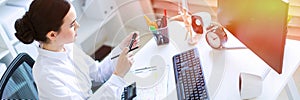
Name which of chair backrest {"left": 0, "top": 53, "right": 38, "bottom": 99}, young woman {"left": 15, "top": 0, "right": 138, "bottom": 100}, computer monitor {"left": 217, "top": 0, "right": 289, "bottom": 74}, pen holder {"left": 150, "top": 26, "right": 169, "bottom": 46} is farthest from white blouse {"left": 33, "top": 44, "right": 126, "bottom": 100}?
computer monitor {"left": 217, "top": 0, "right": 289, "bottom": 74}

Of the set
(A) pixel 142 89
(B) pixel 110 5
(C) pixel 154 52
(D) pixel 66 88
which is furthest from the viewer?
(B) pixel 110 5

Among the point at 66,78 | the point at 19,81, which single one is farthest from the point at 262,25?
the point at 19,81

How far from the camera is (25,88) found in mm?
1478

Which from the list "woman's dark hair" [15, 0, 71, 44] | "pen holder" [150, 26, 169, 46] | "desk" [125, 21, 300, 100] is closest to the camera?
"woman's dark hair" [15, 0, 71, 44]

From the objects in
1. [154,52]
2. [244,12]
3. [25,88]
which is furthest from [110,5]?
[244,12]

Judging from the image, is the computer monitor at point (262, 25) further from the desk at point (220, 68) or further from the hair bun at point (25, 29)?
the hair bun at point (25, 29)

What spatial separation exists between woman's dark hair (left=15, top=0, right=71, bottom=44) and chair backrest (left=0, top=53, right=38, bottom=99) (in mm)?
174

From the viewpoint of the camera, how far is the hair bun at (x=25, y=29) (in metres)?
1.26

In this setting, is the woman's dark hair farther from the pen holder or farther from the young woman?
the pen holder

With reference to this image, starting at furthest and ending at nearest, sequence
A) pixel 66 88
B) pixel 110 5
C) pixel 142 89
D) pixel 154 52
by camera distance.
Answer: pixel 110 5, pixel 154 52, pixel 142 89, pixel 66 88

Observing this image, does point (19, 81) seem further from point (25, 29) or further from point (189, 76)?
point (189, 76)

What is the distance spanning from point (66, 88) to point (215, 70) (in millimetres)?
579

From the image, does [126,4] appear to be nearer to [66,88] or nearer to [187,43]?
[187,43]

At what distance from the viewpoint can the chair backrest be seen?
1362mm
